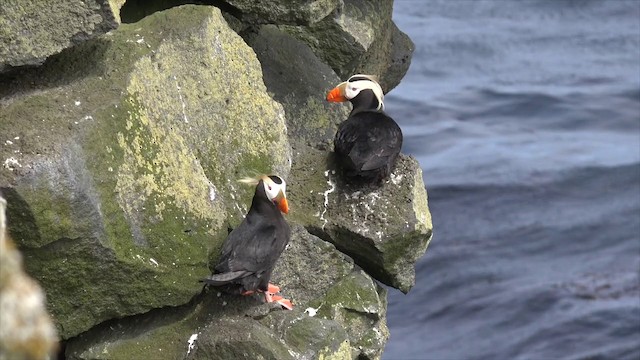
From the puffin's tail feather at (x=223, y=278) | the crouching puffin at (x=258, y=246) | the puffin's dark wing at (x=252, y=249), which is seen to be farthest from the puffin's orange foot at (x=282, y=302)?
the puffin's tail feather at (x=223, y=278)

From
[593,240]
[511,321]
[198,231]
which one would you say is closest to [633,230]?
[593,240]

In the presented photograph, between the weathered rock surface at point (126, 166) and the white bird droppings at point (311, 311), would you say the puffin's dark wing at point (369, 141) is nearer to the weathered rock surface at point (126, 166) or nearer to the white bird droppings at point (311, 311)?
the weathered rock surface at point (126, 166)

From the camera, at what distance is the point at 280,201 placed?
626cm

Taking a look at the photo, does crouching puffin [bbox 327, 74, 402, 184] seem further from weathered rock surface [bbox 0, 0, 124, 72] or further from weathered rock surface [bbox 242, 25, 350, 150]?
weathered rock surface [bbox 0, 0, 124, 72]

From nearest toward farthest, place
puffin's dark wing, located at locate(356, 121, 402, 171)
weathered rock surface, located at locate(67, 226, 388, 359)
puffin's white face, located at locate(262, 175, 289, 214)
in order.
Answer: weathered rock surface, located at locate(67, 226, 388, 359)
puffin's white face, located at locate(262, 175, 289, 214)
puffin's dark wing, located at locate(356, 121, 402, 171)

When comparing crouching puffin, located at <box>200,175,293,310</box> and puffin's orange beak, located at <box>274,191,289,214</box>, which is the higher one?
puffin's orange beak, located at <box>274,191,289,214</box>

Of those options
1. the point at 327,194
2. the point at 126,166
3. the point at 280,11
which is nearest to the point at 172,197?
the point at 126,166

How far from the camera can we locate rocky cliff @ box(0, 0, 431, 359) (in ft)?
18.1

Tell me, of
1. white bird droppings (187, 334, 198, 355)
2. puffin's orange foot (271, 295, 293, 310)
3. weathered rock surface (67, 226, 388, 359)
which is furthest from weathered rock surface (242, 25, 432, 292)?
white bird droppings (187, 334, 198, 355)

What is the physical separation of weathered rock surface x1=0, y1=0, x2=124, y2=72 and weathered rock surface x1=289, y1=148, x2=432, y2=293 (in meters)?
1.89

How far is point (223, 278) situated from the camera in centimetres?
575

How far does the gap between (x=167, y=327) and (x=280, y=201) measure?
855 millimetres

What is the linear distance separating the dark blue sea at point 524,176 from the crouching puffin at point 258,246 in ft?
26.4

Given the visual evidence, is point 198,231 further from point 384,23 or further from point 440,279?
point 440,279
